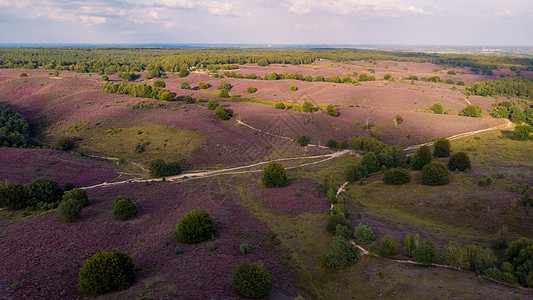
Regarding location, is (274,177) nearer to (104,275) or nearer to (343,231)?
(343,231)

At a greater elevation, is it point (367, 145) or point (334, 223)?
point (367, 145)

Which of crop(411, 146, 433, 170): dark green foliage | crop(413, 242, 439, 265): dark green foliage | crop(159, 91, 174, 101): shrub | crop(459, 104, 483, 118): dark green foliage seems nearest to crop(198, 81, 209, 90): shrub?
crop(159, 91, 174, 101): shrub

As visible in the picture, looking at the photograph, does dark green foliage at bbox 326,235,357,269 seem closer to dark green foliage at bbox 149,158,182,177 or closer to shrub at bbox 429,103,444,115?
dark green foliage at bbox 149,158,182,177

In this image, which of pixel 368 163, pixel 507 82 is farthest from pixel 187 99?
pixel 507 82

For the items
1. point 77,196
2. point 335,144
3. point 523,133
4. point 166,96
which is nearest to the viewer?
point 77,196

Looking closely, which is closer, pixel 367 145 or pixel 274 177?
pixel 274 177

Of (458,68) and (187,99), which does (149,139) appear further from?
(458,68)

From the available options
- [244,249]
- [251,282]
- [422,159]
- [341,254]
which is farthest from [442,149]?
[251,282]
